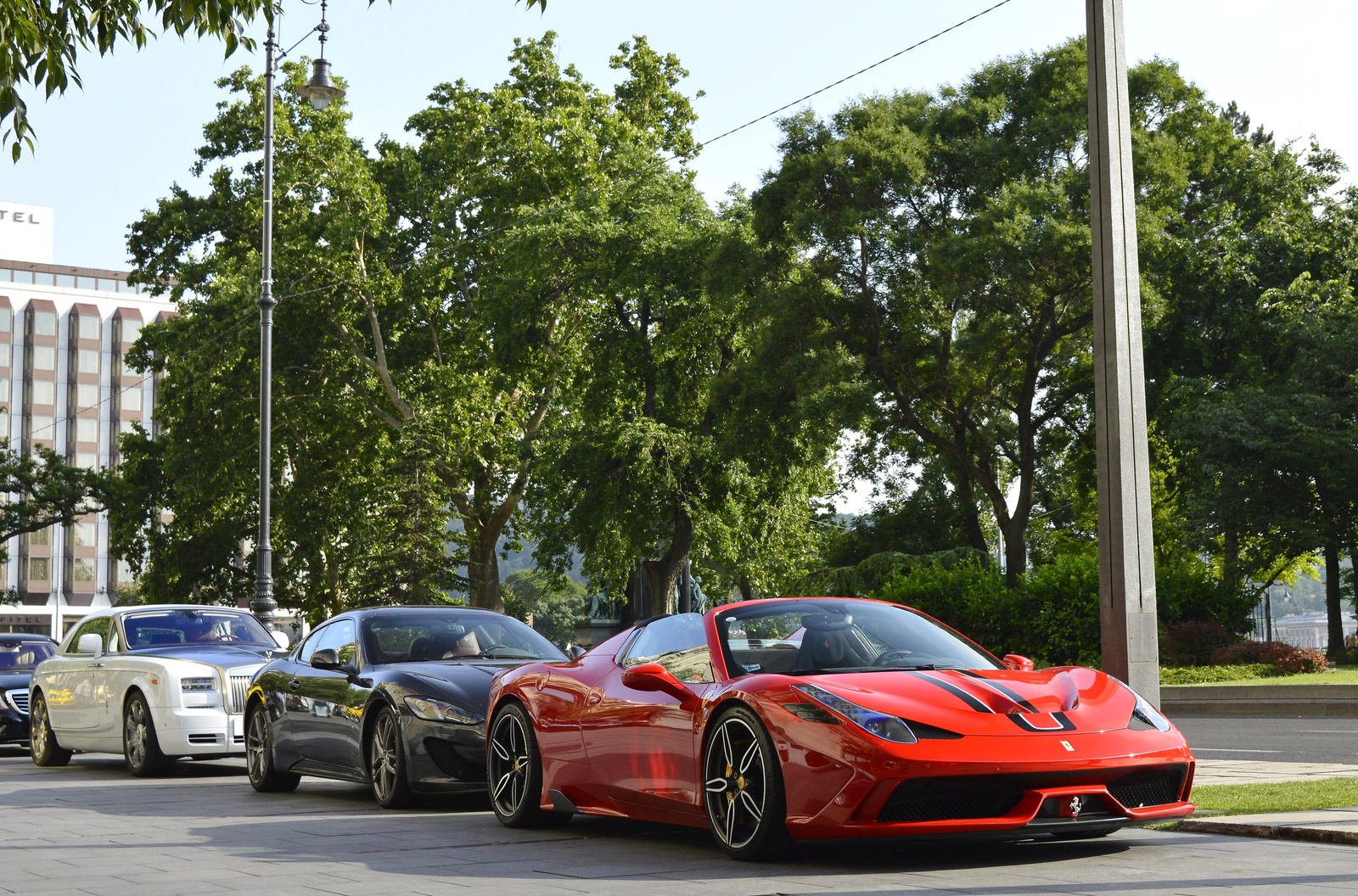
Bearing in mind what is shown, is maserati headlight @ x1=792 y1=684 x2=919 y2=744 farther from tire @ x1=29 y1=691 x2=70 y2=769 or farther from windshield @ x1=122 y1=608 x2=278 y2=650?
tire @ x1=29 y1=691 x2=70 y2=769

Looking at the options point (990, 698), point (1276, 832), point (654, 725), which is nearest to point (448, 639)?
point (654, 725)

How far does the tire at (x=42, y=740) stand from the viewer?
1595 centimetres

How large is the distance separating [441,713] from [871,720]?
4349 millimetres

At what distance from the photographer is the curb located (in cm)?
730

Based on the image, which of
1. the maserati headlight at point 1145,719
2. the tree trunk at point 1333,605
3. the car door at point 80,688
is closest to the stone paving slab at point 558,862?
the maserati headlight at point 1145,719

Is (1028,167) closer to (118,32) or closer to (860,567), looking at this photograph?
(860,567)

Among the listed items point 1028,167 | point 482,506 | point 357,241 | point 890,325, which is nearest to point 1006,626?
point 890,325

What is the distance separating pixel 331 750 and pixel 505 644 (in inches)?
59.0

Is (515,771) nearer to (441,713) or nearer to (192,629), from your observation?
(441,713)

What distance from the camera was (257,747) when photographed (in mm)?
12398

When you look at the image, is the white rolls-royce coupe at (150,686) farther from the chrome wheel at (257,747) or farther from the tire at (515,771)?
the tire at (515,771)

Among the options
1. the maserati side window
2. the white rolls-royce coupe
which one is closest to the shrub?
the white rolls-royce coupe

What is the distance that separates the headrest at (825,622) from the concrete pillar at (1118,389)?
2336 mm

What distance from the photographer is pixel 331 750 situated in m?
11.4
